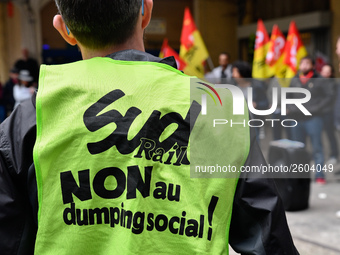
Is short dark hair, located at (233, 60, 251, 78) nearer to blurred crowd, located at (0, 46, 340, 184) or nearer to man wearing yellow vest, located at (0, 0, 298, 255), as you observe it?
blurred crowd, located at (0, 46, 340, 184)

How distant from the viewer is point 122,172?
125 centimetres

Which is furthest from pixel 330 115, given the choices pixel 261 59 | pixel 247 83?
pixel 261 59

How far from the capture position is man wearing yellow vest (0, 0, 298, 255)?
1.22m

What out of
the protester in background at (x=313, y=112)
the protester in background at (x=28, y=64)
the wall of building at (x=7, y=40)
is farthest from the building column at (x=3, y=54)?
the protester in background at (x=313, y=112)

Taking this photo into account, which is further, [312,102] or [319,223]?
[312,102]

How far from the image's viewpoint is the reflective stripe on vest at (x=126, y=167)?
1225mm

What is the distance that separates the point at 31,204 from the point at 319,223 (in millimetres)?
4456

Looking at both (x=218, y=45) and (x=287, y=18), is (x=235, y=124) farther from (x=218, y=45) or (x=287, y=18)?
(x=218, y=45)

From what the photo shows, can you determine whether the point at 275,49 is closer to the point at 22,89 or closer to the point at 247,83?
the point at 247,83

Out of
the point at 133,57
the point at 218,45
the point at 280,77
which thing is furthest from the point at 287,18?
the point at 133,57

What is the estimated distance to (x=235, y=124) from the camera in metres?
1.25

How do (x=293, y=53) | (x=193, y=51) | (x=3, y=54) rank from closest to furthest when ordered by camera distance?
1. (x=293, y=53)
2. (x=193, y=51)
3. (x=3, y=54)

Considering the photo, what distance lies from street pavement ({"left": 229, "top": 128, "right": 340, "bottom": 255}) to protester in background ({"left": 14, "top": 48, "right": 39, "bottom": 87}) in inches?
345

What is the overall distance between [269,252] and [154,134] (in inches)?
17.0
